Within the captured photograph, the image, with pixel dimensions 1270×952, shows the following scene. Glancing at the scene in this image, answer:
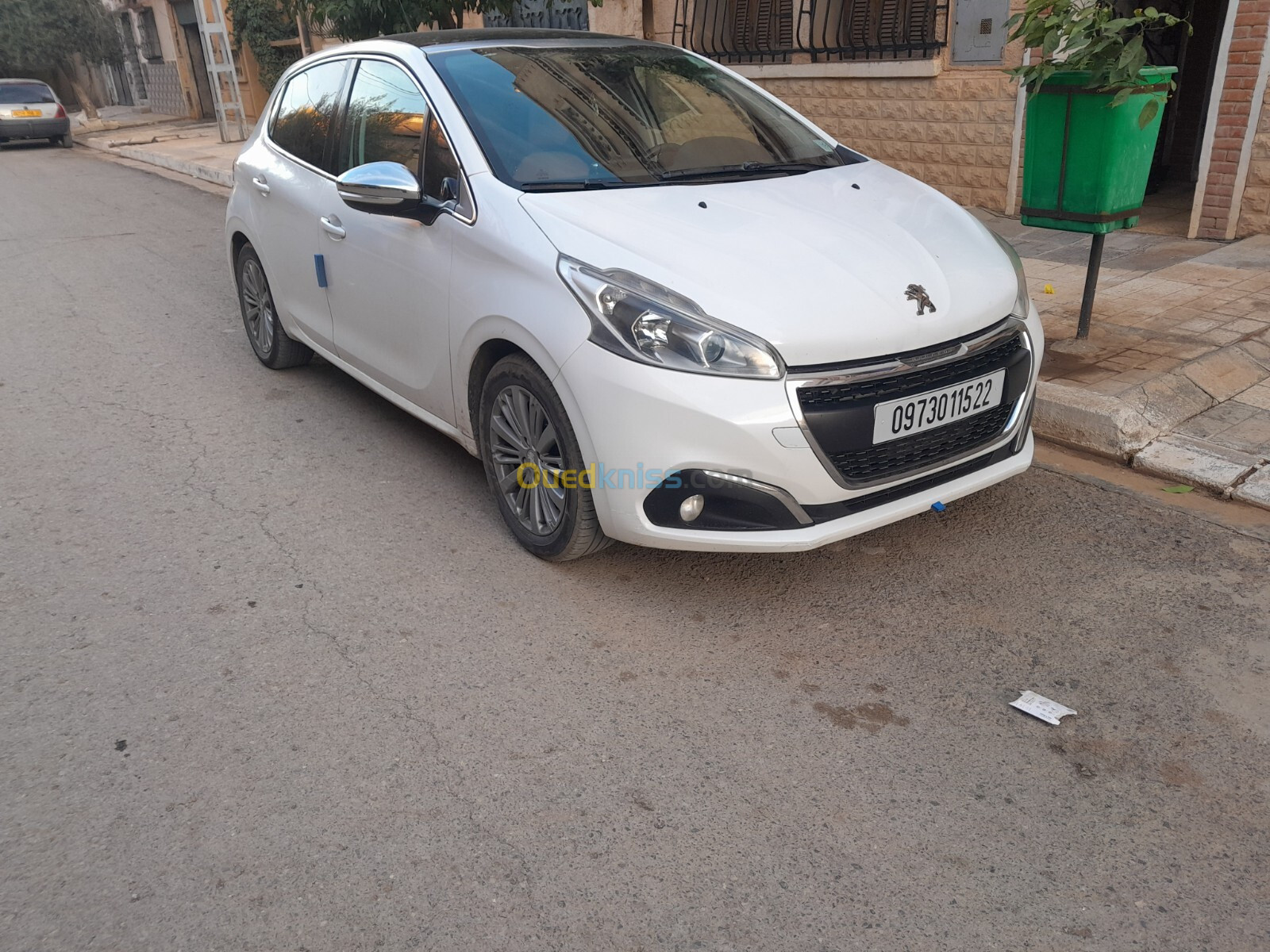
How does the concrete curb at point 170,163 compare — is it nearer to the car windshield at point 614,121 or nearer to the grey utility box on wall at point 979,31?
the grey utility box on wall at point 979,31

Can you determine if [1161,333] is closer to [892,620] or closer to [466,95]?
[892,620]

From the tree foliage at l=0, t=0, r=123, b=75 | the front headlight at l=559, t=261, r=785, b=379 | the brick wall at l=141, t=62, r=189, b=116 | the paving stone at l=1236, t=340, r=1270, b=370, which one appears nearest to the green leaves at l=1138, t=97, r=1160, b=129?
the paving stone at l=1236, t=340, r=1270, b=370

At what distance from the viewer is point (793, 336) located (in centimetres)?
306

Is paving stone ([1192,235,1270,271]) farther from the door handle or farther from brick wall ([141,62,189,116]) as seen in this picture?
brick wall ([141,62,189,116])

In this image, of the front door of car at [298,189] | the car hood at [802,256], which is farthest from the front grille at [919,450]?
the front door of car at [298,189]

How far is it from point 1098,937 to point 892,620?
4.17 ft

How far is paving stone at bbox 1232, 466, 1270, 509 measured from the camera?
3965mm

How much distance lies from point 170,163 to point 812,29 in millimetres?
11722

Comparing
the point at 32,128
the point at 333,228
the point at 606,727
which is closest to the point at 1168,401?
the point at 606,727

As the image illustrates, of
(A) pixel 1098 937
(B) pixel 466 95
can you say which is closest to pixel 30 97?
(B) pixel 466 95

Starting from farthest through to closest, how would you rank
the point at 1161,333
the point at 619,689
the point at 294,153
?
1. the point at 1161,333
2. the point at 294,153
3. the point at 619,689

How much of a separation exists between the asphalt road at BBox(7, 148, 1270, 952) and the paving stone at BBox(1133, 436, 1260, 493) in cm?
17

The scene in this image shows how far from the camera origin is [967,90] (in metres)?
8.98

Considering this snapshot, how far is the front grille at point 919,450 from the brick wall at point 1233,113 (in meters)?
5.23
